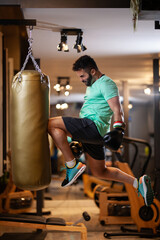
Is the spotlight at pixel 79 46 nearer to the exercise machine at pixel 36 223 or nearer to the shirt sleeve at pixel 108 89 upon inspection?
the shirt sleeve at pixel 108 89

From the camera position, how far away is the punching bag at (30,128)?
2959mm

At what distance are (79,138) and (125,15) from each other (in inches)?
63.5

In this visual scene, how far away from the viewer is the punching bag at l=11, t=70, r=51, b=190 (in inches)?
116

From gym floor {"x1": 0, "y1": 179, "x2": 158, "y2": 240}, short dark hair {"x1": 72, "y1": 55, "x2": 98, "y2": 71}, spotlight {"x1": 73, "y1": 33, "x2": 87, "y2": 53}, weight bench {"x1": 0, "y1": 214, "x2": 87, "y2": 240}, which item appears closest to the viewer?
short dark hair {"x1": 72, "y1": 55, "x2": 98, "y2": 71}

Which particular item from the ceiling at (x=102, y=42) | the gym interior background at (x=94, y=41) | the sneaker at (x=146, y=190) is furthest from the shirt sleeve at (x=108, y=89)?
the ceiling at (x=102, y=42)

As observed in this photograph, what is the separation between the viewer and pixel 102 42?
472 cm

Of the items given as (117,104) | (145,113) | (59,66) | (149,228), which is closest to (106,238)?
(149,228)

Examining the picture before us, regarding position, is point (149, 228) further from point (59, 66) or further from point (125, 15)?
point (125, 15)

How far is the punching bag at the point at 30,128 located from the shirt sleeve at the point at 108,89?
1.64ft

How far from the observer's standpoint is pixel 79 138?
122 inches

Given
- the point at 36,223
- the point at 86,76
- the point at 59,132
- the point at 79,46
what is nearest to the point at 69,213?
the point at 36,223

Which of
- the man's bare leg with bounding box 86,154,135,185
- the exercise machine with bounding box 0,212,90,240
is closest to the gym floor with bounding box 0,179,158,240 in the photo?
the exercise machine with bounding box 0,212,90,240

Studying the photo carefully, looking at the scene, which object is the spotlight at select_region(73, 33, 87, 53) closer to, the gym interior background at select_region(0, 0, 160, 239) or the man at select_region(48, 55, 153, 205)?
the gym interior background at select_region(0, 0, 160, 239)

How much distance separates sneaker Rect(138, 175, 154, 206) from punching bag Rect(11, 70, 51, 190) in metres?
0.92
